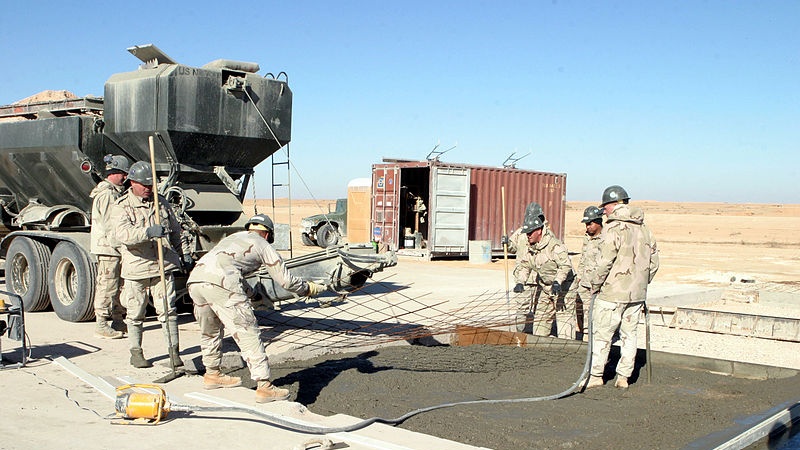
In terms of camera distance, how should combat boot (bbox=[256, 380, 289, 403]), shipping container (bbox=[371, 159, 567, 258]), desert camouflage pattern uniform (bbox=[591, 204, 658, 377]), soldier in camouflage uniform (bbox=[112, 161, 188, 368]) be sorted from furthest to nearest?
1. shipping container (bbox=[371, 159, 567, 258])
2. soldier in camouflage uniform (bbox=[112, 161, 188, 368])
3. desert camouflage pattern uniform (bbox=[591, 204, 658, 377])
4. combat boot (bbox=[256, 380, 289, 403])

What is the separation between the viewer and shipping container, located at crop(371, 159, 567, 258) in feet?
63.9

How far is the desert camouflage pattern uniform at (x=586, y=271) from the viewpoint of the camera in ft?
21.7

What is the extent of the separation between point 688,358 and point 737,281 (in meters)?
10.0

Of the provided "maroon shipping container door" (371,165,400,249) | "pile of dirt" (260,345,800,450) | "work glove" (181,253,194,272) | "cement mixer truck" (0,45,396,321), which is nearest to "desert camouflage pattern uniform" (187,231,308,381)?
"pile of dirt" (260,345,800,450)

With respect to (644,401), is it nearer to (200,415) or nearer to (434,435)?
(434,435)

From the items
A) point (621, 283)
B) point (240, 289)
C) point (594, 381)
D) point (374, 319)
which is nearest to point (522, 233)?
point (621, 283)

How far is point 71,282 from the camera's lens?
9406mm

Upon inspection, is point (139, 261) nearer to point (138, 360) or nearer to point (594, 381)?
point (138, 360)

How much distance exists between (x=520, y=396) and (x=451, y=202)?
45.1 ft

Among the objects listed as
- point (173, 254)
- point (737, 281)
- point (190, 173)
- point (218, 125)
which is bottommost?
point (737, 281)

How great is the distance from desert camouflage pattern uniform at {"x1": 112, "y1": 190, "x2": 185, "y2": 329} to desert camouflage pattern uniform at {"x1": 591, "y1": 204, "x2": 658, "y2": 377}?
145 inches

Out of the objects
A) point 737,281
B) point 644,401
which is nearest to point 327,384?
point 644,401

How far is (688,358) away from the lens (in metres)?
7.21

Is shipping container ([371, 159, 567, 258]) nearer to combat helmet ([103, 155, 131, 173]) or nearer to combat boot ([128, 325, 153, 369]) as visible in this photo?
combat helmet ([103, 155, 131, 173])
